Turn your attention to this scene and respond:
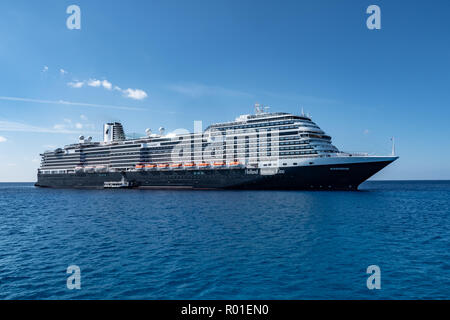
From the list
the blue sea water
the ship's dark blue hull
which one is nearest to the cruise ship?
the ship's dark blue hull

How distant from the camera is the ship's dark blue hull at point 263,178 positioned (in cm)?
6962

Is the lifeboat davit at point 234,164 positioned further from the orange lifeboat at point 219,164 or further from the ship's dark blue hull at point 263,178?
the orange lifeboat at point 219,164

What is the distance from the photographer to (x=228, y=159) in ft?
282

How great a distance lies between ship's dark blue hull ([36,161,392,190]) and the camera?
69.6 metres

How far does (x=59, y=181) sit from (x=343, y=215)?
405ft

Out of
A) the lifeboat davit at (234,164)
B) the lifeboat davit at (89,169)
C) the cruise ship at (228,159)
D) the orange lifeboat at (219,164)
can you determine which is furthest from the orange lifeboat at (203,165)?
the lifeboat davit at (89,169)

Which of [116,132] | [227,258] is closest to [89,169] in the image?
[116,132]

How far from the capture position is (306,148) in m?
72.6

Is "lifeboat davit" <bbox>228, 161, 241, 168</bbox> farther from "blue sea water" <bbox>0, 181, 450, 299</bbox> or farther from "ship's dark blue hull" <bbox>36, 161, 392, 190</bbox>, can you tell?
"blue sea water" <bbox>0, 181, 450, 299</bbox>

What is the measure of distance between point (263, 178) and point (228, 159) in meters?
14.5

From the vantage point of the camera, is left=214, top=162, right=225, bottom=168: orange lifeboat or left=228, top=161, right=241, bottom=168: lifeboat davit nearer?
left=228, top=161, right=241, bottom=168: lifeboat davit

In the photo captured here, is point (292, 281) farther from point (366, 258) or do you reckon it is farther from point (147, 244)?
point (147, 244)
